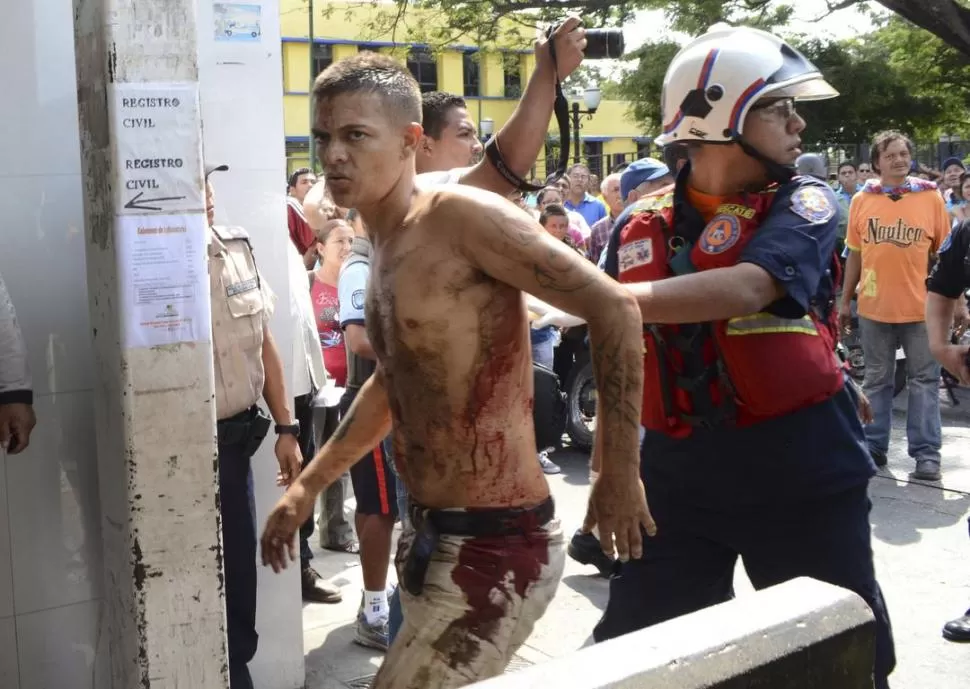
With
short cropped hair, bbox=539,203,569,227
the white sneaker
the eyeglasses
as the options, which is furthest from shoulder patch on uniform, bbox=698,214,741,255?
short cropped hair, bbox=539,203,569,227

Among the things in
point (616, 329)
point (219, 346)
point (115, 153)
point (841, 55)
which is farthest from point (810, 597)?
point (841, 55)

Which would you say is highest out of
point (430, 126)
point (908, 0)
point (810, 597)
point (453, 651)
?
point (908, 0)

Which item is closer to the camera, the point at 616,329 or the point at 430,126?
the point at 616,329

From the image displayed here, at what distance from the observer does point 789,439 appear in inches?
121

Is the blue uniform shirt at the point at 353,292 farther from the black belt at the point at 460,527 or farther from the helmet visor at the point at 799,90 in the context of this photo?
the black belt at the point at 460,527

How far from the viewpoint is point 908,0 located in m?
12.1

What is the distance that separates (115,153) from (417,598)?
1499 millimetres

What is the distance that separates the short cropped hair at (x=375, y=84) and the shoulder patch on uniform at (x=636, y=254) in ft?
2.77

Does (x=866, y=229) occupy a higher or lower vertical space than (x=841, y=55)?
lower

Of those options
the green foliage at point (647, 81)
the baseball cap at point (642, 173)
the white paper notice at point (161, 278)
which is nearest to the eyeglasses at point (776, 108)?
the white paper notice at point (161, 278)

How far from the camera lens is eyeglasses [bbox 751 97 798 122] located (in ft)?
10.4

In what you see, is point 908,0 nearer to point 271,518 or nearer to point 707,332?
point 707,332

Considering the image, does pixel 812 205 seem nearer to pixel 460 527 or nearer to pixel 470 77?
pixel 460 527

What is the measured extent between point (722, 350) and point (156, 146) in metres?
1.63
